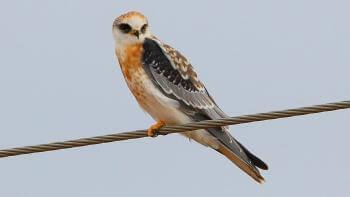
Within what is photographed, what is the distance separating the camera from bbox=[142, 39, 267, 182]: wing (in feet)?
27.7

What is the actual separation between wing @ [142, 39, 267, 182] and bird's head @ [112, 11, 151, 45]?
0.34ft

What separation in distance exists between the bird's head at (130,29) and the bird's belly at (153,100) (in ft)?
1.41

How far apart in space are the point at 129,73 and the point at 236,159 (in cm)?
127

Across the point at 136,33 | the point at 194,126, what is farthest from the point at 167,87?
the point at 194,126

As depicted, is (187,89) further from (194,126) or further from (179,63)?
(194,126)

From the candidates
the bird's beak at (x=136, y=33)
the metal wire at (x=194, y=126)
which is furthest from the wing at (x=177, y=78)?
the metal wire at (x=194, y=126)

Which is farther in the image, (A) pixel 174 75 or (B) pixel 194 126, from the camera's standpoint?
(A) pixel 174 75

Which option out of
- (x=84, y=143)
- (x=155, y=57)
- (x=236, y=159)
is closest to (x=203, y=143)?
(x=236, y=159)

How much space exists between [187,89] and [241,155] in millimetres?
959

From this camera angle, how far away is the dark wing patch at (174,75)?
28.7 feet

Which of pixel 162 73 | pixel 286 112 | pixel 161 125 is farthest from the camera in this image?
pixel 162 73

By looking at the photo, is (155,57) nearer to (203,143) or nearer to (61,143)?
(203,143)

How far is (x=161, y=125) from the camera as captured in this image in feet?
27.1

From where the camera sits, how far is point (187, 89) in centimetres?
894
